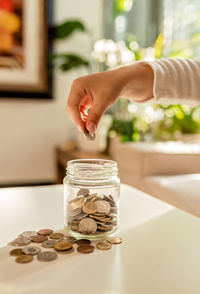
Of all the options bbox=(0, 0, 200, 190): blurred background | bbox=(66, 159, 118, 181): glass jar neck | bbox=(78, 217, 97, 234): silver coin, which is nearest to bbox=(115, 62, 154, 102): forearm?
bbox=(66, 159, 118, 181): glass jar neck

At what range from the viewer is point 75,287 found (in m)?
0.42

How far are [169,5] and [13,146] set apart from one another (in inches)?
77.4

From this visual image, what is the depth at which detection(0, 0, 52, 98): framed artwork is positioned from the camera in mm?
2502

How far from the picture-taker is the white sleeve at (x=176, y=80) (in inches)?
35.8

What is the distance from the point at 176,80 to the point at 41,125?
1.88 m

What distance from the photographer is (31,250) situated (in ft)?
1.73

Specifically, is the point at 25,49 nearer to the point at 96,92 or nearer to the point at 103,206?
the point at 96,92

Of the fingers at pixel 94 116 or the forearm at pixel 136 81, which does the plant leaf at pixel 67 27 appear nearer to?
the forearm at pixel 136 81

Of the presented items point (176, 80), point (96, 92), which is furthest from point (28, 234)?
point (176, 80)

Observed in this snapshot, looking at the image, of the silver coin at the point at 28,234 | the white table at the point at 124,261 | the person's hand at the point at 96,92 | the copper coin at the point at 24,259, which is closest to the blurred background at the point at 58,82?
the person's hand at the point at 96,92

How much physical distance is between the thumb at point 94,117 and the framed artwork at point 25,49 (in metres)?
1.91

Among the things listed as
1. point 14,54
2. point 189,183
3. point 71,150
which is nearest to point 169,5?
point 14,54

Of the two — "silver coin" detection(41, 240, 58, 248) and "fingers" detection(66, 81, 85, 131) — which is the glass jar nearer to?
"silver coin" detection(41, 240, 58, 248)

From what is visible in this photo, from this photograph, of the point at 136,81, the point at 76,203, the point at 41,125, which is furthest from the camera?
the point at 41,125
